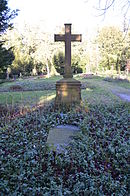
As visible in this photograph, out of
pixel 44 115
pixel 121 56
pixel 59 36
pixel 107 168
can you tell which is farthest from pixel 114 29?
pixel 107 168

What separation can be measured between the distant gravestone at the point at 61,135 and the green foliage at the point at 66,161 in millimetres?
114

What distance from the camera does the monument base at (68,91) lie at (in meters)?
5.30

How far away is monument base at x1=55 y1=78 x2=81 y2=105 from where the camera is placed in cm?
530

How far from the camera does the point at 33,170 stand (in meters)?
2.48

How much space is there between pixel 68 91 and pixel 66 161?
287 centimetres

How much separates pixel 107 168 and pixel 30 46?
27.0 m

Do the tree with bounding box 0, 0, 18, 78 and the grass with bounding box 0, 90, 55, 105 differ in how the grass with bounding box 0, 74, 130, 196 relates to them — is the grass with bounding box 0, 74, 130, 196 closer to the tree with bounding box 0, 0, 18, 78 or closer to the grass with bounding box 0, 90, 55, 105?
the tree with bounding box 0, 0, 18, 78

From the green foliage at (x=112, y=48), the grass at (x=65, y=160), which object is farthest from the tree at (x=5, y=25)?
the green foliage at (x=112, y=48)

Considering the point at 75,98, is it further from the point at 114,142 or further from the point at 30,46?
the point at 30,46

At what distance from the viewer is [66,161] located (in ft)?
8.79

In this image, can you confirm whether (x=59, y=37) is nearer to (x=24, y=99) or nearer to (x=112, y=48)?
(x=24, y=99)

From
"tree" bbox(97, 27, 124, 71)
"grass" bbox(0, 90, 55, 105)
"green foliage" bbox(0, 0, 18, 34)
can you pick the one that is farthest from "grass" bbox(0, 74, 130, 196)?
"tree" bbox(97, 27, 124, 71)

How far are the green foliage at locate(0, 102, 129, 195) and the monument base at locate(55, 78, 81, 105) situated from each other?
4.03 feet

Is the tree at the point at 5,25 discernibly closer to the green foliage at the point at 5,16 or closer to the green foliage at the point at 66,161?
the green foliage at the point at 5,16
